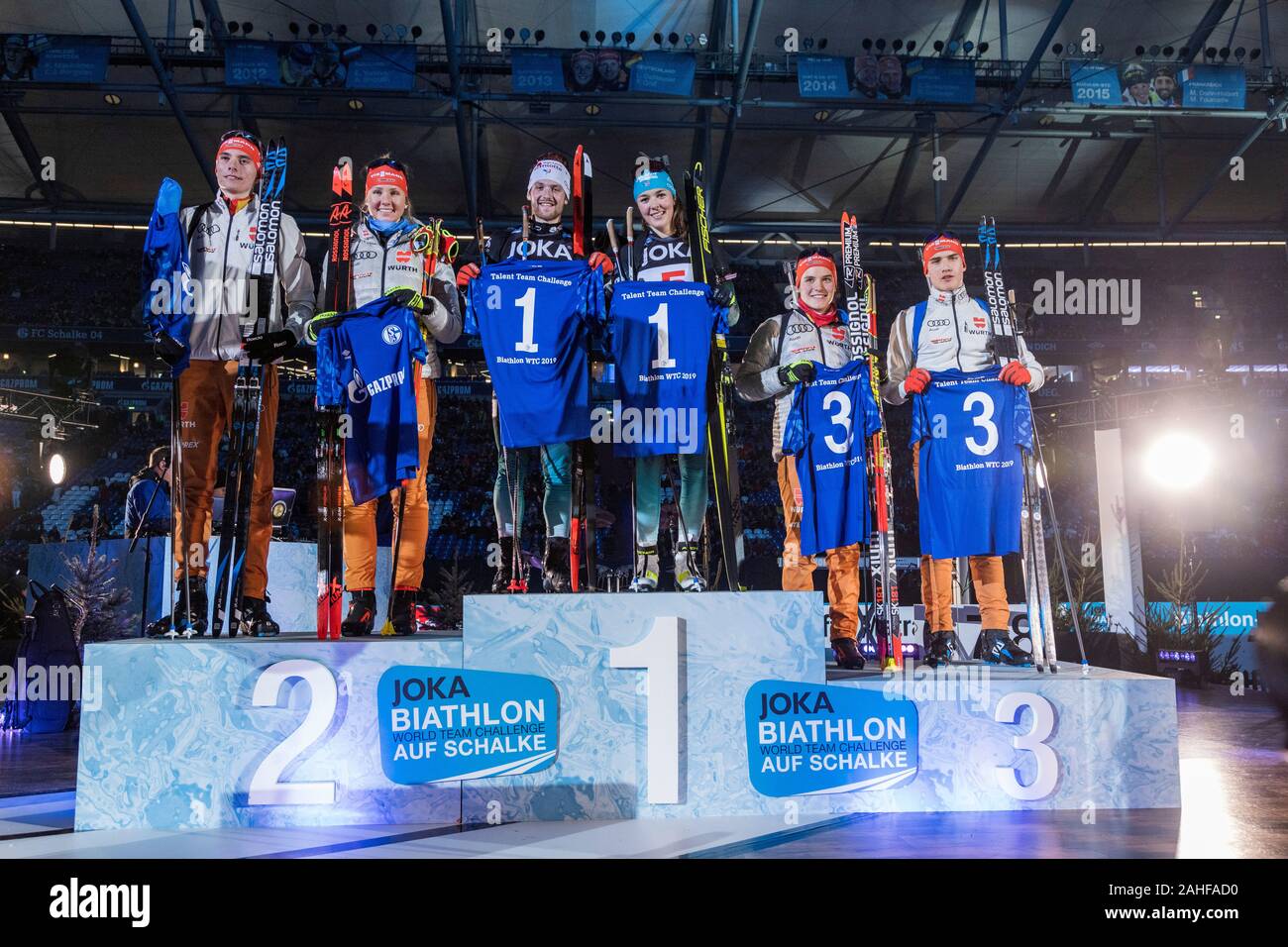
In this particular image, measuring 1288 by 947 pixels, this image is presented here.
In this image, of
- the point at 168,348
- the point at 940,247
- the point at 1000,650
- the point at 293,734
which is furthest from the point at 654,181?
the point at 293,734

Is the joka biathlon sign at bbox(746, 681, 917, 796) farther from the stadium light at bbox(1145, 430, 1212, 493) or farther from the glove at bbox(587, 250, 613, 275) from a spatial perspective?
the stadium light at bbox(1145, 430, 1212, 493)

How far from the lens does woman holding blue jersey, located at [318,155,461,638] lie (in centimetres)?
384

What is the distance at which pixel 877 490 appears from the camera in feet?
14.9

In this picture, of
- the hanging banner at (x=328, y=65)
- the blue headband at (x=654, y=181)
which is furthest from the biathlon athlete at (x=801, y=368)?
the hanging banner at (x=328, y=65)

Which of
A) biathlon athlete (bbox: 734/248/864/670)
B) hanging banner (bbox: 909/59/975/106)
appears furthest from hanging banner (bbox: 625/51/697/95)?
biathlon athlete (bbox: 734/248/864/670)

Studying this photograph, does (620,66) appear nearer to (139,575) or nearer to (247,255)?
(139,575)

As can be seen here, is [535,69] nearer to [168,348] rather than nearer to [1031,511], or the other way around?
[168,348]

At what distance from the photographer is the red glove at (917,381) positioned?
14.1 feet

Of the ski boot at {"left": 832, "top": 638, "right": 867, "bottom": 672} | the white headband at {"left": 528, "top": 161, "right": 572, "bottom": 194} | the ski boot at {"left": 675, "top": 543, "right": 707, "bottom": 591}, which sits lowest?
the ski boot at {"left": 832, "top": 638, "right": 867, "bottom": 672}

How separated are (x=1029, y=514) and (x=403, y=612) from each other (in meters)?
2.78

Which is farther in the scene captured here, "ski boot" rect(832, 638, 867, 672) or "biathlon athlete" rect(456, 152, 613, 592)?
"ski boot" rect(832, 638, 867, 672)

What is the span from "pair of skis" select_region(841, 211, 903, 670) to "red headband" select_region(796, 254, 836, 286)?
3.4 inches
